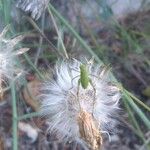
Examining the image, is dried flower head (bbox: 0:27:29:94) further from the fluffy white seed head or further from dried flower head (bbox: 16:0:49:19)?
dried flower head (bbox: 16:0:49:19)

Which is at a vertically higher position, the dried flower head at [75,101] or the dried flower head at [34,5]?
the dried flower head at [34,5]

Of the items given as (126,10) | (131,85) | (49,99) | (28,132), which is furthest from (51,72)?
(126,10)

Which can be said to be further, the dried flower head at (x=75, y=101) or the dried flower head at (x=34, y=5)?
the dried flower head at (x=34, y=5)

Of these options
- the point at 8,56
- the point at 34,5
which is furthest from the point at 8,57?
the point at 34,5

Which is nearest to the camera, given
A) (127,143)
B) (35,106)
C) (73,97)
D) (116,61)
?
(73,97)

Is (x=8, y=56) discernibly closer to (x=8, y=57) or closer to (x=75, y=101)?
(x=8, y=57)

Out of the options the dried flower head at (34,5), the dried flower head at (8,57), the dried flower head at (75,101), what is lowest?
the dried flower head at (75,101)

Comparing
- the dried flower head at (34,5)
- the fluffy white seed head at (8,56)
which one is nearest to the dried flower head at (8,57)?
the fluffy white seed head at (8,56)

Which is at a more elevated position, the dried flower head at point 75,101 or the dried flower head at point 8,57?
the dried flower head at point 8,57

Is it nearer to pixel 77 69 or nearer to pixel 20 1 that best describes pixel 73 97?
pixel 77 69

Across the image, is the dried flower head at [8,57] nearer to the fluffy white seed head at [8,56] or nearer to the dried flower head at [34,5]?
the fluffy white seed head at [8,56]
